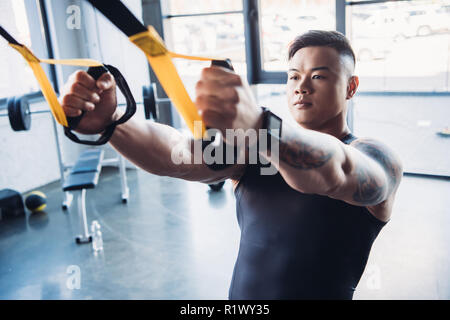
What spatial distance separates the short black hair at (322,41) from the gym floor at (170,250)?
1794mm

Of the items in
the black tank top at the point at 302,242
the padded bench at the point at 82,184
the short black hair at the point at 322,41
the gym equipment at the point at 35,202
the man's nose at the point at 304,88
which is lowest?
the gym equipment at the point at 35,202

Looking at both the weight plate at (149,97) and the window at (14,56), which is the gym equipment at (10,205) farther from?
the weight plate at (149,97)

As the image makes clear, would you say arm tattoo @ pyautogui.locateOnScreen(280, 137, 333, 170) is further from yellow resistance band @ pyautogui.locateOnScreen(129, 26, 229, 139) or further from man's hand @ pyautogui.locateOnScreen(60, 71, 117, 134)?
man's hand @ pyautogui.locateOnScreen(60, 71, 117, 134)

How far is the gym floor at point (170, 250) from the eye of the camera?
8.79 ft

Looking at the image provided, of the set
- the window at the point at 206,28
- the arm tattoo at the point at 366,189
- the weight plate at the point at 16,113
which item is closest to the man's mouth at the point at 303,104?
the arm tattoo at the point at 366,189

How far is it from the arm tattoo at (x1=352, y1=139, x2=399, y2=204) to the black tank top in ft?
0.44


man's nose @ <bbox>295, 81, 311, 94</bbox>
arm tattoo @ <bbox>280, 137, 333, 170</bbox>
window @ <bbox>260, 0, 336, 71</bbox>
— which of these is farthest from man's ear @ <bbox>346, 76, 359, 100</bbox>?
window @ <bbox>260, 0, 336, 71</bbox>

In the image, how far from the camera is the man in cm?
85

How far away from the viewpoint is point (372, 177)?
0.87 meters

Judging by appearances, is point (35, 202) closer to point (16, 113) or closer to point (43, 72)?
point (16, 113)

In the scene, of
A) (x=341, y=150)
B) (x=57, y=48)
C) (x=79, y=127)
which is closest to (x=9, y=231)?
(x=57, y=48)

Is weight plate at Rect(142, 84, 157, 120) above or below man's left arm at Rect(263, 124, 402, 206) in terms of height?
below
